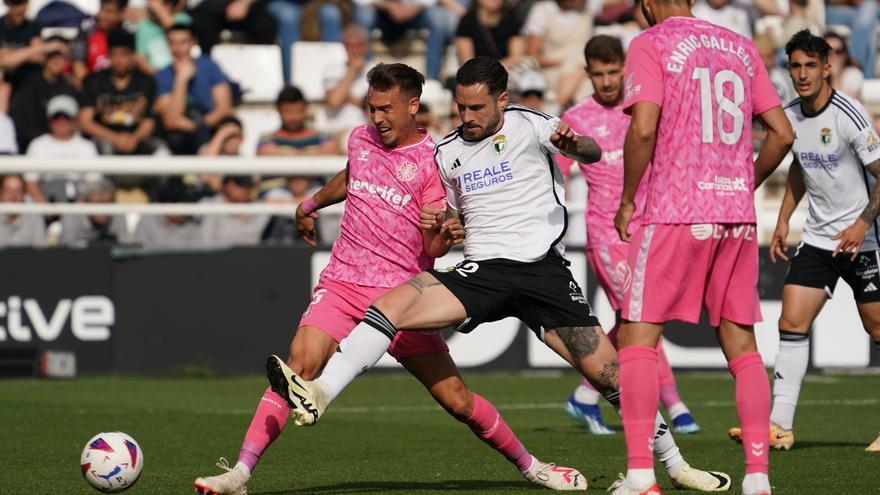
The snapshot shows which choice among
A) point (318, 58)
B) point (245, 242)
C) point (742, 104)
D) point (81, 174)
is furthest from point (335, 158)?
point (742, 104)

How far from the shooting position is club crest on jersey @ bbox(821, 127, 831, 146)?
368 inches

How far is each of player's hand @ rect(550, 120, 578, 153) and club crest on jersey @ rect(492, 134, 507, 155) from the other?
0.29m

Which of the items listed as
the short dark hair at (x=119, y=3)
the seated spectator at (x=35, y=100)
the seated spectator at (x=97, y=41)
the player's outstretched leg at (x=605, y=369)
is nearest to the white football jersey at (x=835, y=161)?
the player's outstretched leg at (x=605, y=369)

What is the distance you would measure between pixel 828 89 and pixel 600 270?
206cm

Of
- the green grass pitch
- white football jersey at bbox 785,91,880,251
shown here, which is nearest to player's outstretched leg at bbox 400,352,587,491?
the green grass pitch

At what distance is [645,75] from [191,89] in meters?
A: 11.4

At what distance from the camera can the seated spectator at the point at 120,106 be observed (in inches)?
644

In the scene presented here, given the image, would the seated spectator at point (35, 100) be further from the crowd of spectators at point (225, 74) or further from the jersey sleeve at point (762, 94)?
the jersey sleeve at point (762, 94)

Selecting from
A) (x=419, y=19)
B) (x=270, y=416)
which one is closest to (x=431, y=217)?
(x=270, y=416)

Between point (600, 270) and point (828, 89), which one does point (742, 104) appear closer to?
point (828, 89)

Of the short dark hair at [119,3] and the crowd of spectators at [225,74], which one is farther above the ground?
the short dark hair at [119,3]

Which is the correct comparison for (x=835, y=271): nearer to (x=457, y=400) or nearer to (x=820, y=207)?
(x=820, y=207)

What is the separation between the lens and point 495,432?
298 inches

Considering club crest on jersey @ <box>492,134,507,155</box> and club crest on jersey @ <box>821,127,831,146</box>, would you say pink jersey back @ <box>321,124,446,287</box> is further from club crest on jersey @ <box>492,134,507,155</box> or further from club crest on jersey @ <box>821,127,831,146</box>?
club crest on jersey @ <box>821,127,831,146</box>
